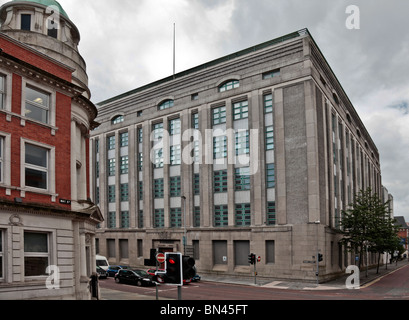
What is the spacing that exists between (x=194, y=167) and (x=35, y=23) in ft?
95.5

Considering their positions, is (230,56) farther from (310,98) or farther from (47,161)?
(47,161)

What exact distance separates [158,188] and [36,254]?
35.3 meters

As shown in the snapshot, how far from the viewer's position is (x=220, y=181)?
46.4 meters

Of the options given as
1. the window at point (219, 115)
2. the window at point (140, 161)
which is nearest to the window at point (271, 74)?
the window at point (219, 115)

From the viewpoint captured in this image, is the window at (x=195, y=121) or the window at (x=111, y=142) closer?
the window at (x=195, y=121)

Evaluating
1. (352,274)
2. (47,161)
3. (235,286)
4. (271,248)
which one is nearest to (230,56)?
(271,248)

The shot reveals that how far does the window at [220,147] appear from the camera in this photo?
46281 mm

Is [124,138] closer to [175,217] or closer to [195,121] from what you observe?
[195,121]

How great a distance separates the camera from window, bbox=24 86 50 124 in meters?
18.0

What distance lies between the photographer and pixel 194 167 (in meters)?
48.9

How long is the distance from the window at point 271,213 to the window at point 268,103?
9.91 m

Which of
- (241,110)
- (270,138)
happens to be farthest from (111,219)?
(270,138)

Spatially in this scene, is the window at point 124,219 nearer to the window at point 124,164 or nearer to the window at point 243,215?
the window at point 124,164
